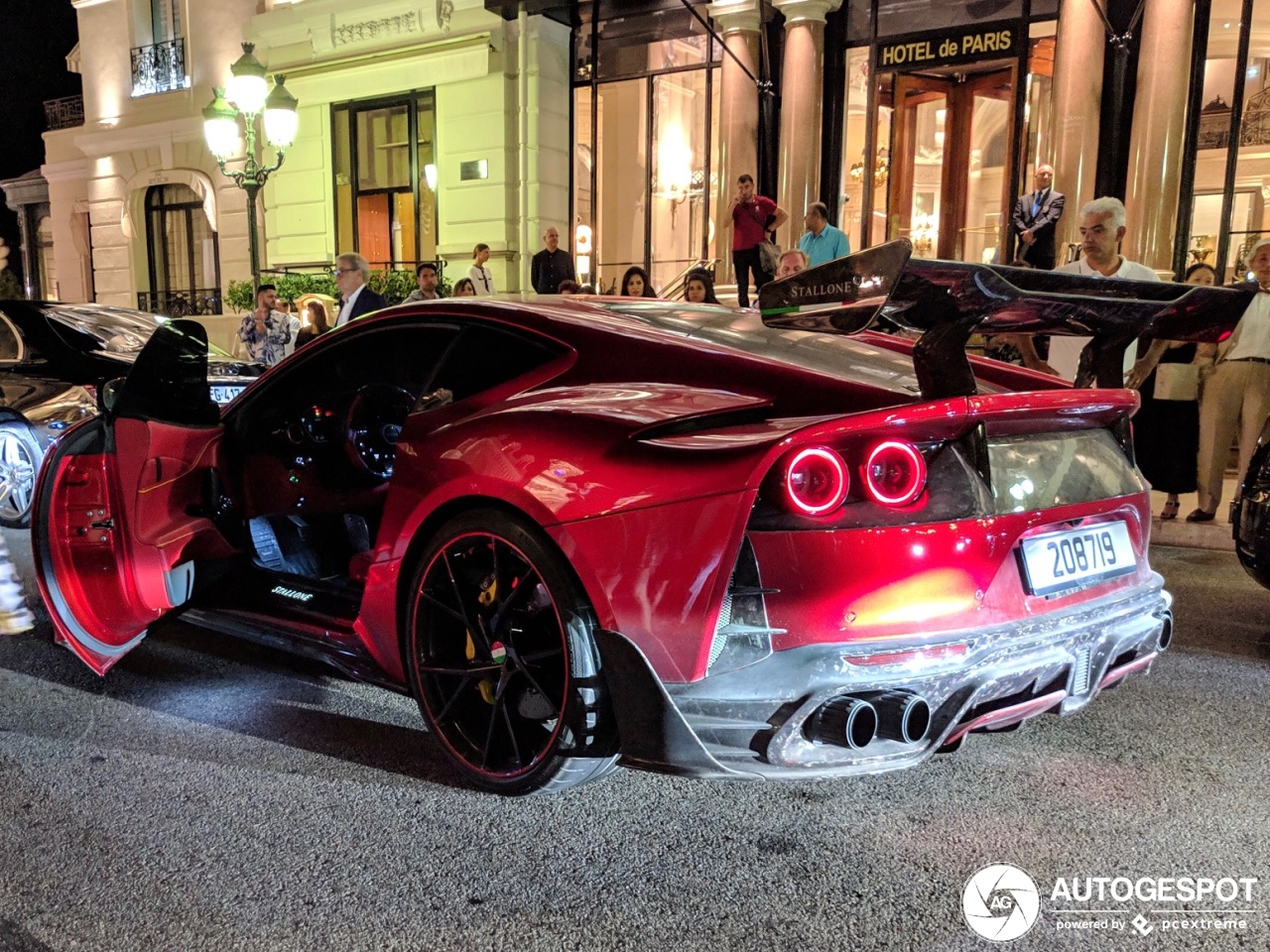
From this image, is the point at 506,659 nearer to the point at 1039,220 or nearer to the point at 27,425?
the point at 27,425

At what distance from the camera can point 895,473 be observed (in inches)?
89.2

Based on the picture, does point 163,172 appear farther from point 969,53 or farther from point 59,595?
point 59,595

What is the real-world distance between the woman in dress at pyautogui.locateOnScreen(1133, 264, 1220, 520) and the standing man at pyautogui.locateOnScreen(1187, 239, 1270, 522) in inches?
2.6

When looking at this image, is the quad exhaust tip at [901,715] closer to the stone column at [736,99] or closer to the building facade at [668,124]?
the building facade at [668,124]

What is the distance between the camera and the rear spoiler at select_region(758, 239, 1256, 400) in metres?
2.30

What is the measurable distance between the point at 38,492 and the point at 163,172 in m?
19.0

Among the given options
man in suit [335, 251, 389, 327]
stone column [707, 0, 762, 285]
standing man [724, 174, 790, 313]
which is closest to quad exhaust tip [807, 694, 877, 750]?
man in suit [335, 251, 389, 327]

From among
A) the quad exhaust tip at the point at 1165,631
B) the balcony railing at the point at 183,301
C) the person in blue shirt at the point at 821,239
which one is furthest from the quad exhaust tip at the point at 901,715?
the balcony railing at the point at 183,301

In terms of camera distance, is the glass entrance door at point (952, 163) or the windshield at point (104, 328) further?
the glass entrance door at point (952, 163)

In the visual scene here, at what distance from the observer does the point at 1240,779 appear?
288cm

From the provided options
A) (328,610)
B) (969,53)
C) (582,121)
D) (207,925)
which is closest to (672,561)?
(207,925)

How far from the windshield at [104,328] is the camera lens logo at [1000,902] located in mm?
6592

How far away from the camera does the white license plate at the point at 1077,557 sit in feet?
7.86

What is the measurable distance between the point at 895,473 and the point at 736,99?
39.6ft
